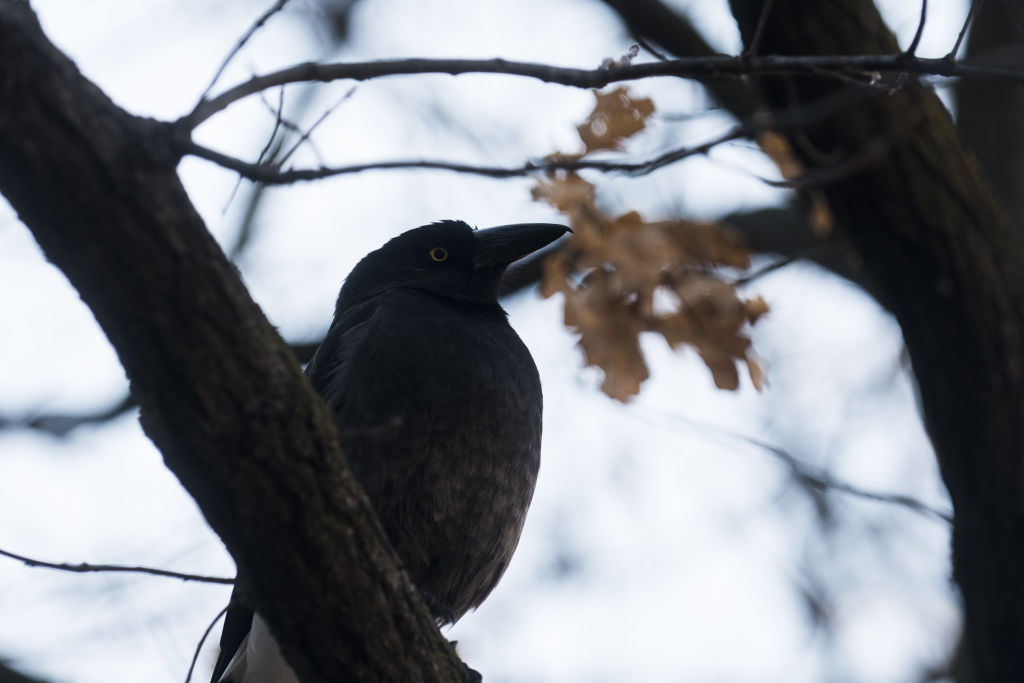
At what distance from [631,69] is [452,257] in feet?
6.78

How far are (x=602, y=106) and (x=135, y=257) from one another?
7.55 ft

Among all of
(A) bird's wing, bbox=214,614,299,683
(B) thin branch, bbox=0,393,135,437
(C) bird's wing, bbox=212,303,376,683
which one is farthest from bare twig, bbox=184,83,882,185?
(B) thin branch, bbox=0,393,135,437

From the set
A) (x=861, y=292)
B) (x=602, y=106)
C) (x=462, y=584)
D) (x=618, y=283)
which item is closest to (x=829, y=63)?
(x=602, y=106)

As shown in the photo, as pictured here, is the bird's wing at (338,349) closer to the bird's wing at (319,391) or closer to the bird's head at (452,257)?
the bird's wing at (319,391)

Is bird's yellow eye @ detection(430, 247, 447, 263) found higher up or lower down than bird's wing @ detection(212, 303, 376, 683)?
higher up

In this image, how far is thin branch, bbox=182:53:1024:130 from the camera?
246cm

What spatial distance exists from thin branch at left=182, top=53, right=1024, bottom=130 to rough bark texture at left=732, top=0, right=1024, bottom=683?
51.8 inches

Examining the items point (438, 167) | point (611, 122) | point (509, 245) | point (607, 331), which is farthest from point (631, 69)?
point (509, 245)

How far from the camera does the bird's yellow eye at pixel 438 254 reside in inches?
181

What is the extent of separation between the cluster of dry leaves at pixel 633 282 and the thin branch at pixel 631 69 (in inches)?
44.3

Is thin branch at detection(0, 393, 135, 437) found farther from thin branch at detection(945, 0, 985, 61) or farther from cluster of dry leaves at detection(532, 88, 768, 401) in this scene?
thin branch at detection(945, 0, 985, 61)

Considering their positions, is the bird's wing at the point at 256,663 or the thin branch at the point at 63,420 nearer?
the bird's wing at the point at 256,663

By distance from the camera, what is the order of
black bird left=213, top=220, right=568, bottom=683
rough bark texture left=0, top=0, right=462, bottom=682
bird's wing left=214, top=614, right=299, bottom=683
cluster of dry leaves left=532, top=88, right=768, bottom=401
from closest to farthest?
rough bark texture left=0, top=0, right=462, bottom=682 < black bird left=213, top=220, right=568, bottom=683 < bird's wing left=214, top=614, right=299, bottom=683 < cluster of dry leaves left=532, top=88, right=768, bottom=401

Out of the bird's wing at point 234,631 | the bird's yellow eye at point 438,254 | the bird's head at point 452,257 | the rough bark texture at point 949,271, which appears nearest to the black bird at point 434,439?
the bird's wing at point 234,631
